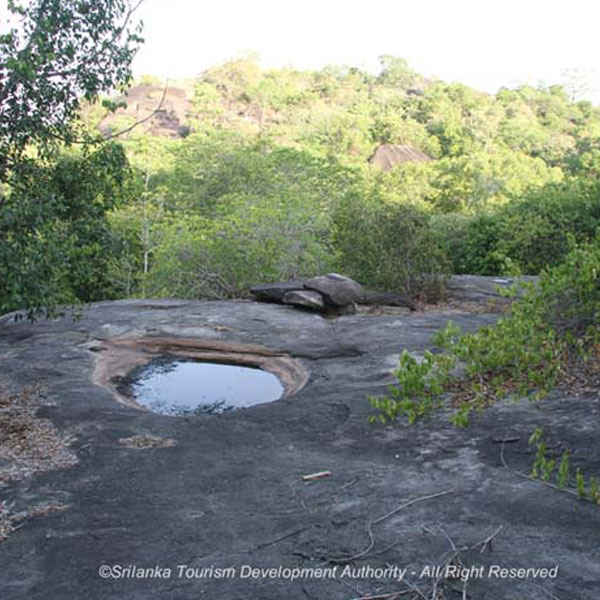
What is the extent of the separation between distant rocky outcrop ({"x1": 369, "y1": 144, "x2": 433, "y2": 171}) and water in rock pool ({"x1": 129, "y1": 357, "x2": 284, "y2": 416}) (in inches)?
1319

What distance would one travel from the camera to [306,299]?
11.0 meters

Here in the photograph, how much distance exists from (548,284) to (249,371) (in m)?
5.35

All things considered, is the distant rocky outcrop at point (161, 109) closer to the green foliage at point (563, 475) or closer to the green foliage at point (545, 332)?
the green foliage at point (545, 332)

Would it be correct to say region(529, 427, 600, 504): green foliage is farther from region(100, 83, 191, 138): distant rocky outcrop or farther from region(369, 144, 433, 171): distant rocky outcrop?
region(100, 83, 191, 138): distant rocky outcrop

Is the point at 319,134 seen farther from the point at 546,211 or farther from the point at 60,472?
the point at 60,472

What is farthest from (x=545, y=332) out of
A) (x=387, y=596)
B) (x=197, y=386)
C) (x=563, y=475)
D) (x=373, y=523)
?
(x=197, y=386)

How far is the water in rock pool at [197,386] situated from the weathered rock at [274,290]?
120 inches

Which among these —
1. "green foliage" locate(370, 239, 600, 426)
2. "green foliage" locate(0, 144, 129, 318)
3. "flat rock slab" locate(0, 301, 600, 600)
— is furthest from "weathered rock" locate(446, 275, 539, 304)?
"green foliage" locate(370, 239, 600, 426)

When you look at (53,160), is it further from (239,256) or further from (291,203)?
(291,203)

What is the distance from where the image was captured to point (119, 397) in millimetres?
7074

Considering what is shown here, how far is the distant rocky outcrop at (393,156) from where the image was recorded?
1623 inches

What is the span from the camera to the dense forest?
637cm

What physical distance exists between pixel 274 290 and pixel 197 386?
3.97 metres

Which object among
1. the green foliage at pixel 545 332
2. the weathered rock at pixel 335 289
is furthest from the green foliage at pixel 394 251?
the green foliage at pixel 545 332
